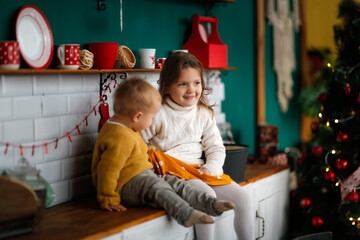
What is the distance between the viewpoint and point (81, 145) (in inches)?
93.4

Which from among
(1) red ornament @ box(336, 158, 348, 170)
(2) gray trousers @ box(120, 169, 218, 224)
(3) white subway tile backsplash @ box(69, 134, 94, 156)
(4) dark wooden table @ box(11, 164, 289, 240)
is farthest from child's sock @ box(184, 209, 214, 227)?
(1) red ornament @ box(336, 158, 348, 170)

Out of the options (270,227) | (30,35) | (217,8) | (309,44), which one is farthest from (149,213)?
(309,44)

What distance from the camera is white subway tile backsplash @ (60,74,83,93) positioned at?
2.24 m

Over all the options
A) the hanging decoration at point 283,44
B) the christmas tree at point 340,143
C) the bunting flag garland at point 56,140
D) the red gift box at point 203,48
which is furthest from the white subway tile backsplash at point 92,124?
the hanging decoration at point 283,44

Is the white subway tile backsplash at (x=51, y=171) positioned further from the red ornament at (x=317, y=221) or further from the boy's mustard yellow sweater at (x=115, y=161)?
the red ornament at (x=317, y=221)

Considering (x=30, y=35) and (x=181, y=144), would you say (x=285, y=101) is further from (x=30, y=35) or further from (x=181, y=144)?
(x=30, y=35)

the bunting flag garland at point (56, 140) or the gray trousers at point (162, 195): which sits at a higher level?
the bunting flag garland at point (56, 140)

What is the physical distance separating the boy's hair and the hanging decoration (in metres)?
2.22

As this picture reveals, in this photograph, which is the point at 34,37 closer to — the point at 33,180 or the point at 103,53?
the point at 103,53

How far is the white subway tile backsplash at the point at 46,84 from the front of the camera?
6.98 ft

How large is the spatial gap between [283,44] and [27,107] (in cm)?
277

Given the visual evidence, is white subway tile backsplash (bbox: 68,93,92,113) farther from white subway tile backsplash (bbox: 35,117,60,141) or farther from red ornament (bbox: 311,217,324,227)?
red ornament (bbox: 311,217,324,227)

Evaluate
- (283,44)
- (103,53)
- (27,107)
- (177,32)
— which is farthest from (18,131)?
(283,44)

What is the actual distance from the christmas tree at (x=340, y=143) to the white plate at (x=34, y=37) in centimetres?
167
